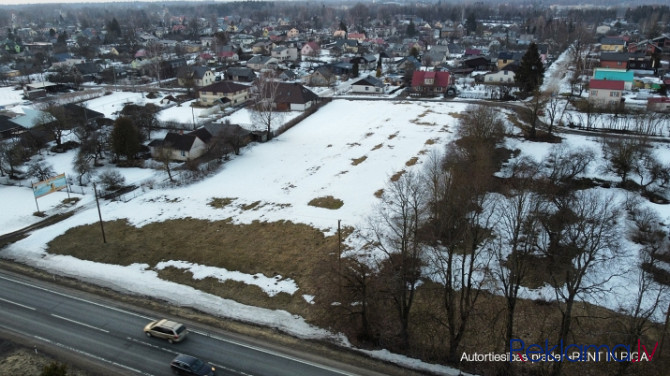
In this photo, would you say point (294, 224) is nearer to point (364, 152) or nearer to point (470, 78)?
point (364, 152)

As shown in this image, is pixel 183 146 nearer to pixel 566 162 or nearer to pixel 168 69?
pixel 566 162

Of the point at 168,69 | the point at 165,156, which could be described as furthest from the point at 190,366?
the point at 168,69

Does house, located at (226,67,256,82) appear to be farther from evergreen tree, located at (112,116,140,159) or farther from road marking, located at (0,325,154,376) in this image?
road marking, located at (0,325,154,376)

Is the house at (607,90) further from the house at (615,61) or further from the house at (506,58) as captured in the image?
the house at (506,58)

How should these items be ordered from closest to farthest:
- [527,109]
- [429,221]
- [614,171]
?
[429,221], [614,171], [527,109]

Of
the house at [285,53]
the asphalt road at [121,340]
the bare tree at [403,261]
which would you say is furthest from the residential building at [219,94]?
the house at [285,53]

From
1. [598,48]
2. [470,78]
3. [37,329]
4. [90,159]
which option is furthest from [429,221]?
[598,48]
